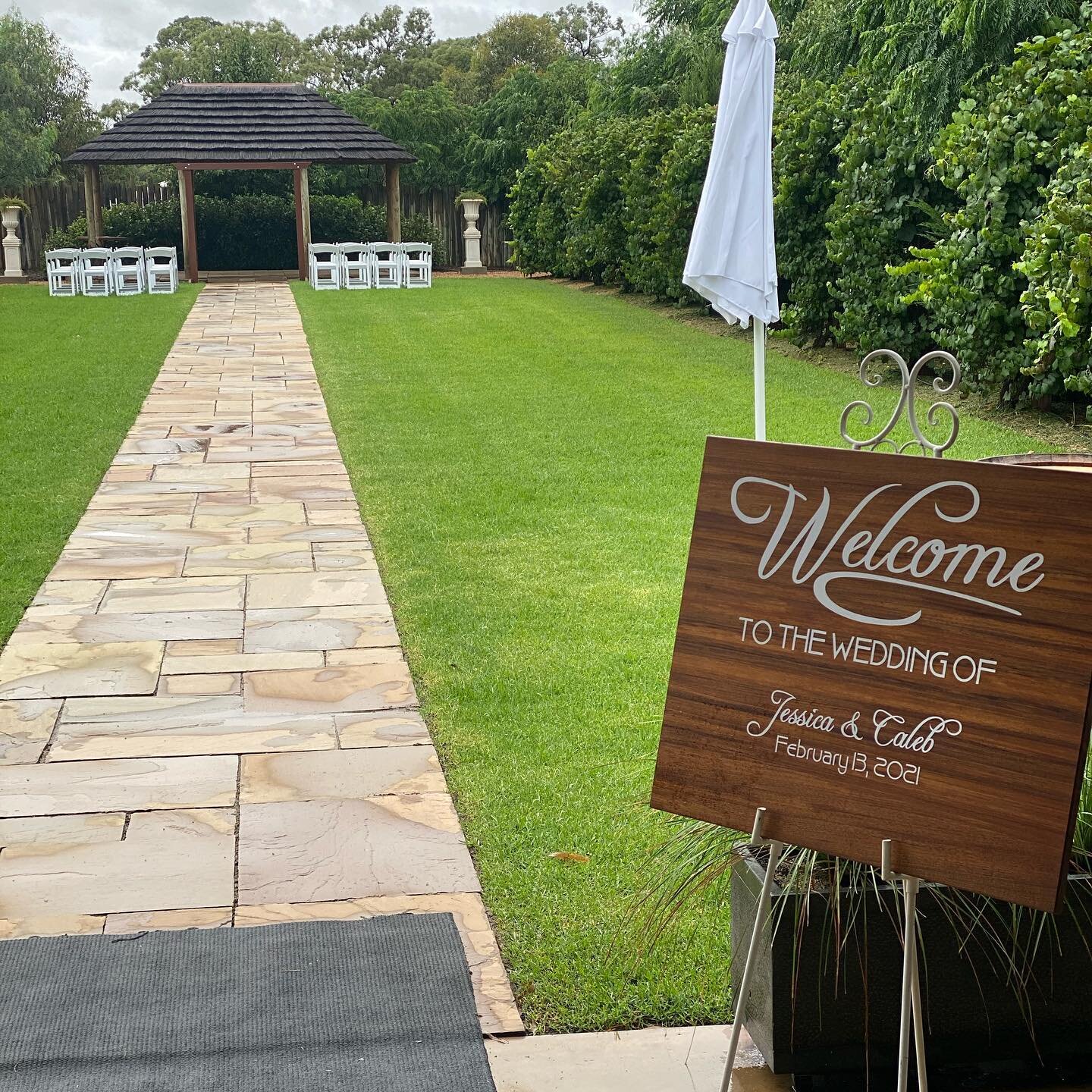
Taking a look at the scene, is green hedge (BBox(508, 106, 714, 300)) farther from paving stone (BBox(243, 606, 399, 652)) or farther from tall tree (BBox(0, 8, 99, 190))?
tall tree (BBox(0, 8, 99, 190))

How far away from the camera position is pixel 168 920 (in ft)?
10.4

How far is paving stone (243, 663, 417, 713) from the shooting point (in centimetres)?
458

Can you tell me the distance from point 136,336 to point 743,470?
1459 centimetres

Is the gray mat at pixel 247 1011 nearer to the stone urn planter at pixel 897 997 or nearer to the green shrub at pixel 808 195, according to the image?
the stone urn planter at pixel 897 997

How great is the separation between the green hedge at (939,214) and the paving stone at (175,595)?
499 centimetres

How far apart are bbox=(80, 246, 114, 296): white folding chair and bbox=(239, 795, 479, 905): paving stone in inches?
759

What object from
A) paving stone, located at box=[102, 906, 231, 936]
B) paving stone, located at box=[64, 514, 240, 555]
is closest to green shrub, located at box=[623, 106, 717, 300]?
paving stone, located at box=[64, 514, 240, 555]

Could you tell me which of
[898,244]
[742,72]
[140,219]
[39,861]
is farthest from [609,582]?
[140,219]

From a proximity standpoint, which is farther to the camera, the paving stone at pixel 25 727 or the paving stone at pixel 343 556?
the paving stone at pixel 343 556

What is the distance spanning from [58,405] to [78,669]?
6.56 m

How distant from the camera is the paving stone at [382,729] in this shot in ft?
14.0

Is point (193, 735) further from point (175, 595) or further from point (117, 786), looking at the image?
point (175, 595)

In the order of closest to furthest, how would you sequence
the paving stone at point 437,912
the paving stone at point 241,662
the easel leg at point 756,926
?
the easel leg at point 756,926 → the paving stone at point 437,912 → the paving stone at point 241,662

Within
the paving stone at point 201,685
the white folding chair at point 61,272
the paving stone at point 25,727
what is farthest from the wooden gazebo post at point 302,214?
the paving stone at point 25,727
